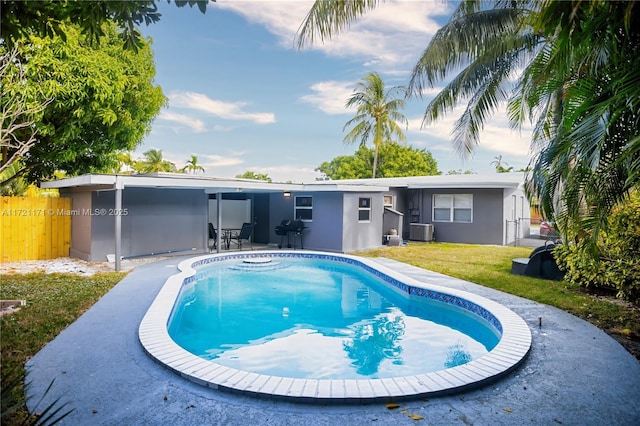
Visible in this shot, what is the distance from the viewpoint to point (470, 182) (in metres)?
16.9

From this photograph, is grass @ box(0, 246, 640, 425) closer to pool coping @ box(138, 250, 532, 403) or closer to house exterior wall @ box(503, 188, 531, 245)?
pool coping @ box(138, 250, 532, 403)

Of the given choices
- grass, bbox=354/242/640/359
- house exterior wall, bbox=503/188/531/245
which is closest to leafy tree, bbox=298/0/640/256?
grass, bbox=354/242/640/359

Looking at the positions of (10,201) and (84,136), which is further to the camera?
(84,136)

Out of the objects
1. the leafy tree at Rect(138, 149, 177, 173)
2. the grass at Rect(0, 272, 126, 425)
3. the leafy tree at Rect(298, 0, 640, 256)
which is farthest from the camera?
Answer: the leafy tree at Rect(138, 149, 177, 173)

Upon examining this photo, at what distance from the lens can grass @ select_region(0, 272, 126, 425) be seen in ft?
13.6

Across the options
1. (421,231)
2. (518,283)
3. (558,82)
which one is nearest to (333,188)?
(421,231)

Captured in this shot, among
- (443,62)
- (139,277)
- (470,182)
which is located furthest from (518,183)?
(139,277)

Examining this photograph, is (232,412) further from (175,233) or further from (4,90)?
(175,233)

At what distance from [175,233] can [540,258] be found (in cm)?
1072

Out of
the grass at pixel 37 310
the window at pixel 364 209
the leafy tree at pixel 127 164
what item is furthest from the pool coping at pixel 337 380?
the leafy tree at pixel 127 164

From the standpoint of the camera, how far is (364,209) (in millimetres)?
15188

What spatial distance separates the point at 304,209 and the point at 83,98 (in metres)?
7.92

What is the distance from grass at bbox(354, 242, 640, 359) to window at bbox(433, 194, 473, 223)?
2275 millimetres

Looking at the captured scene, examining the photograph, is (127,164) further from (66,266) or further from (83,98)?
(66,266)
